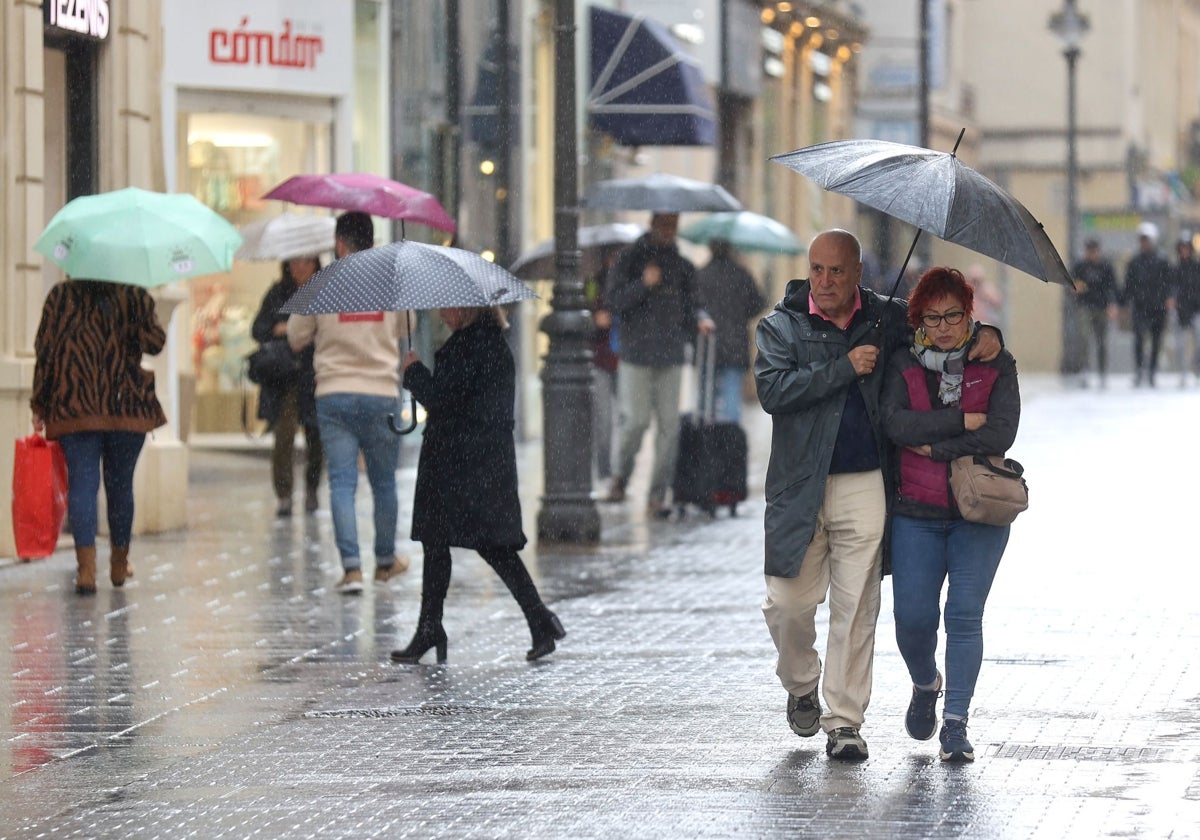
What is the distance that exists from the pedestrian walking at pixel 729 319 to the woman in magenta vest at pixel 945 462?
9027 mm

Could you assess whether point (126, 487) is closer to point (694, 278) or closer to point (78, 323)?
point (78, 323)

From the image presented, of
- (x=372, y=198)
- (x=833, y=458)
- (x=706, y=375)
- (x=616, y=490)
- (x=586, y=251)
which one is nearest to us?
(x=833, y=458)

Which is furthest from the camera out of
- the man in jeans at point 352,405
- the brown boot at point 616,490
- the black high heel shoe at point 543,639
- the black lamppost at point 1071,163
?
the black lamppost at point 1071,163

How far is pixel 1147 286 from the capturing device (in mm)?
33656

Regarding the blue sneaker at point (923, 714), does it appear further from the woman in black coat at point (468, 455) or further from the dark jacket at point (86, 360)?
the dark jacket at point (86, 360)

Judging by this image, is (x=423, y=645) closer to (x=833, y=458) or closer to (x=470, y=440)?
(x=470, y=440)

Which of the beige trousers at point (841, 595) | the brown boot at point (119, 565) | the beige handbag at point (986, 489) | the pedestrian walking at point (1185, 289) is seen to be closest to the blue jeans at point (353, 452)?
the brown boot at point (119, 565)

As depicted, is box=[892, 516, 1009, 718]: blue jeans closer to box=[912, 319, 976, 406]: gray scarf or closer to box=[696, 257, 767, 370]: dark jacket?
box=[912, 319, 976, 406]: gray scarf

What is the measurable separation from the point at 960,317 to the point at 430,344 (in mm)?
14056

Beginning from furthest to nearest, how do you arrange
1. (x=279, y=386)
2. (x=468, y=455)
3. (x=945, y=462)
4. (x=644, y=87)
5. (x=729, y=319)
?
(x=644, y=87)
(x=729, y=319)
(x=279, y=386)
(x=468, y=455)
(x=945, y=462)

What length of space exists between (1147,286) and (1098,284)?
0.66 m

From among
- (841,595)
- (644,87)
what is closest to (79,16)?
(841,595)

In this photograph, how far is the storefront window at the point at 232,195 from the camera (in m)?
19.3

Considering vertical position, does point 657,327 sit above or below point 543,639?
above
